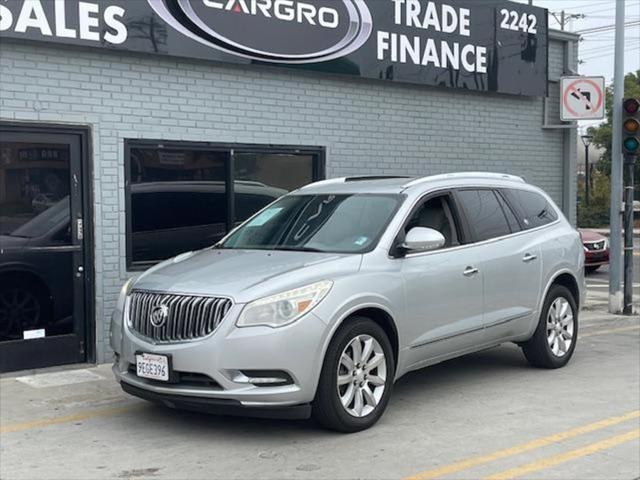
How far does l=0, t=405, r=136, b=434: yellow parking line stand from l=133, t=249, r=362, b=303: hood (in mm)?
1154

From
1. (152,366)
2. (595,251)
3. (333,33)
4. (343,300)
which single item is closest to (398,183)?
(343,300)

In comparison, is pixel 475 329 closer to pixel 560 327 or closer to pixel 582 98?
pixel 560 327

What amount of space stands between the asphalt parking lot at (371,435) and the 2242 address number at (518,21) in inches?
258

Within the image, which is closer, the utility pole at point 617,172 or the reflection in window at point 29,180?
the reflection in window at point 29,180

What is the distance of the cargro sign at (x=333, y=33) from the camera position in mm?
8188

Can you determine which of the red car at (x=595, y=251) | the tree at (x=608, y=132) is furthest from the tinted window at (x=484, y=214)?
the tree at (x=608, y=132)

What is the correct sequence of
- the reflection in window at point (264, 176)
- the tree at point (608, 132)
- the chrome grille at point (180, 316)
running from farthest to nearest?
the tree at point (608, 132), the reflection in window at point (264, 176), the chrome grille at point (180, 316)

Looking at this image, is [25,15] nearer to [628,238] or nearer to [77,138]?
[77,138]

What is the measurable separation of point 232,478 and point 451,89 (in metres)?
8.30

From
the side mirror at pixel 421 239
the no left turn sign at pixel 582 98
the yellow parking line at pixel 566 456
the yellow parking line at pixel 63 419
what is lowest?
the yellow parking line at pixel 566 456

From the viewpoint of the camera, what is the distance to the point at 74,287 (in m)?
8.34

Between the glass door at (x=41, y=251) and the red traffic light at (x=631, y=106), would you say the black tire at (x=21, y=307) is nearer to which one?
the glass door at (x=41, y=251)

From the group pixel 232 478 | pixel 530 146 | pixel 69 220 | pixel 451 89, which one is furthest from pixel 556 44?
pixel 232 478

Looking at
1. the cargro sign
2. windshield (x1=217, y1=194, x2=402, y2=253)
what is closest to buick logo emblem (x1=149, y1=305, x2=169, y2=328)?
windshield (x1=217, y1=194, x2=402, y2=253)
